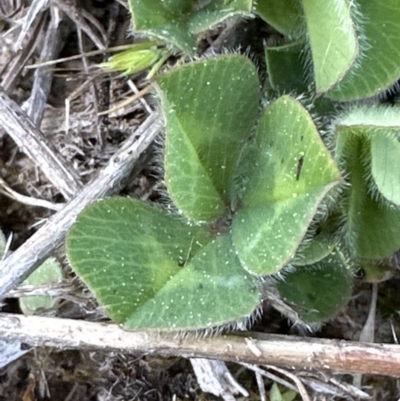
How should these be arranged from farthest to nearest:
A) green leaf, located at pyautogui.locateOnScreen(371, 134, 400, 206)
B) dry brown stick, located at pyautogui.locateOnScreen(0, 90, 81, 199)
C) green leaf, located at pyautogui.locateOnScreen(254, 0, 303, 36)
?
1. dry brown stick, located at pyautogui.locateOnScreen(0, 90, 81, 199)
2. green leaf, located at pyautogui.locateOnScreen(254, 0, 303, 36)
3. green leaf, located at pyautogui.locateOnScreen(371, 134, 400, 206)

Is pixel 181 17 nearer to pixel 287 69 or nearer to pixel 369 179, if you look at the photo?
pixel 287 69

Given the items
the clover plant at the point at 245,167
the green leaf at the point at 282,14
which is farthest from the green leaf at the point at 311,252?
the green leaf at the point at 282,14

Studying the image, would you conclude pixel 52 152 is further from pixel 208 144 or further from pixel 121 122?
pixel 208 144

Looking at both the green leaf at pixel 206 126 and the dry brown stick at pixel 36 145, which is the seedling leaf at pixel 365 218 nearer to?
the green leaf at pixel 206 126

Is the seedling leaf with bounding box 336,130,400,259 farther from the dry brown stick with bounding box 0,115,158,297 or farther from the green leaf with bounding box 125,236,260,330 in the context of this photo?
→ the dry brown stick with bounding box 0,115,158,297

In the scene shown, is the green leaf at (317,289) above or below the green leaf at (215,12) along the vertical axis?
below

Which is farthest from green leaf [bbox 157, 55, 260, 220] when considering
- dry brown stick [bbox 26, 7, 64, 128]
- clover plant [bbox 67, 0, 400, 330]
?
dry brown stick [bbox 26, 7, 64, 128]

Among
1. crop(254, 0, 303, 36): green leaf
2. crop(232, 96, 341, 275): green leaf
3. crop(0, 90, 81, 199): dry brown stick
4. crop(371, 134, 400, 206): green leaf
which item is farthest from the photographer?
crop(0, 90, 81, 199): dry brown stick
